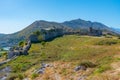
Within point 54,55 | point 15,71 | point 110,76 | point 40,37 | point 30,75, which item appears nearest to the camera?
point 110,76

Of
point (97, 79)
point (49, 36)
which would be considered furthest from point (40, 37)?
point (97, 79)

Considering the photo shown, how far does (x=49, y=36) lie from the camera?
132625 mm

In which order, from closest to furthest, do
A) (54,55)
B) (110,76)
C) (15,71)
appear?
(110,76) < (15,71) < (54,55)

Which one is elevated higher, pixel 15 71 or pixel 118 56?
pixel 118 56

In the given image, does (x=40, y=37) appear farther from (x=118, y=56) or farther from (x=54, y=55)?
(x=118, y=56)

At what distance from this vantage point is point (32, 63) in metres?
77.9

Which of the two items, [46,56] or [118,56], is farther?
[46,56]

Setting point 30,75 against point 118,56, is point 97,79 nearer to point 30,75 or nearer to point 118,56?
point 118,56

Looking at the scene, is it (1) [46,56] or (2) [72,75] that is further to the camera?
(1) [46,56]

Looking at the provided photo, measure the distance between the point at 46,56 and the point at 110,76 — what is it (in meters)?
40.3

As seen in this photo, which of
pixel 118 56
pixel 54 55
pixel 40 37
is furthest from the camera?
pixel 40 37

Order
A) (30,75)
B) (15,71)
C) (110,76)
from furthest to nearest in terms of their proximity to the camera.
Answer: (15,71) → (30,75) → (110,76)

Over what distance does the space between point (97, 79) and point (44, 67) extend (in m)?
25.1

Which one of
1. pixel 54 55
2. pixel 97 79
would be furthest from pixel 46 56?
pixel 97 79
